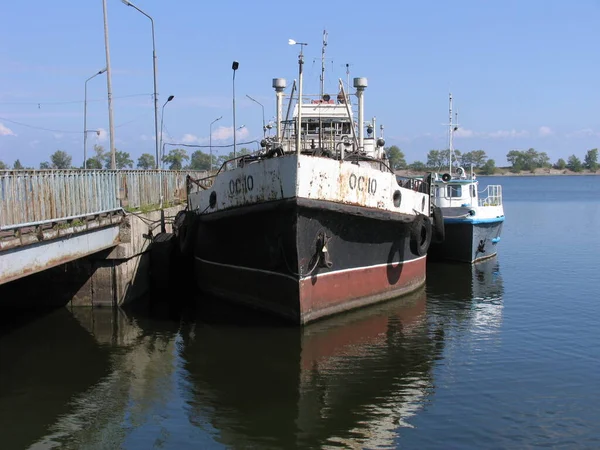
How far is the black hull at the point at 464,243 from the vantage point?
2200 centimetres

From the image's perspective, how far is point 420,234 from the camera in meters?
15.8

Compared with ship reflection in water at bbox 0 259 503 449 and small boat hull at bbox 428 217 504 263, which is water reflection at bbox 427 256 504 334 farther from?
small boat hull at bbox 428 217 504 263

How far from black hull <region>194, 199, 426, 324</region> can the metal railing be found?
219 cm

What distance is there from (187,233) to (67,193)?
3.77 meters

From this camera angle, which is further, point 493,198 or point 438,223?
point 493,198

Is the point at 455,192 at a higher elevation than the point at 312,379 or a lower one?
higher

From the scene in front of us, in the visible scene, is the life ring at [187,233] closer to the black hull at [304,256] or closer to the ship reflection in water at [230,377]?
the black hull at [304,256]

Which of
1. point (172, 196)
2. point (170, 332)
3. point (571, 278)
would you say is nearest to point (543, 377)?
point (170, 332)

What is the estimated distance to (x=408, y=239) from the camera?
50.9ft

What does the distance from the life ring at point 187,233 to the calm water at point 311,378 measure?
177 centimetres

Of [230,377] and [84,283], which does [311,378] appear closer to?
[230,377]

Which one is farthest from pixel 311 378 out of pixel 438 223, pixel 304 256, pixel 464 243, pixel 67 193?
pixel 464 243

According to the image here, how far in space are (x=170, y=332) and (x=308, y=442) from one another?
227 inches

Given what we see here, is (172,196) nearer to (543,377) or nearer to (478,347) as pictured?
(478,347)
